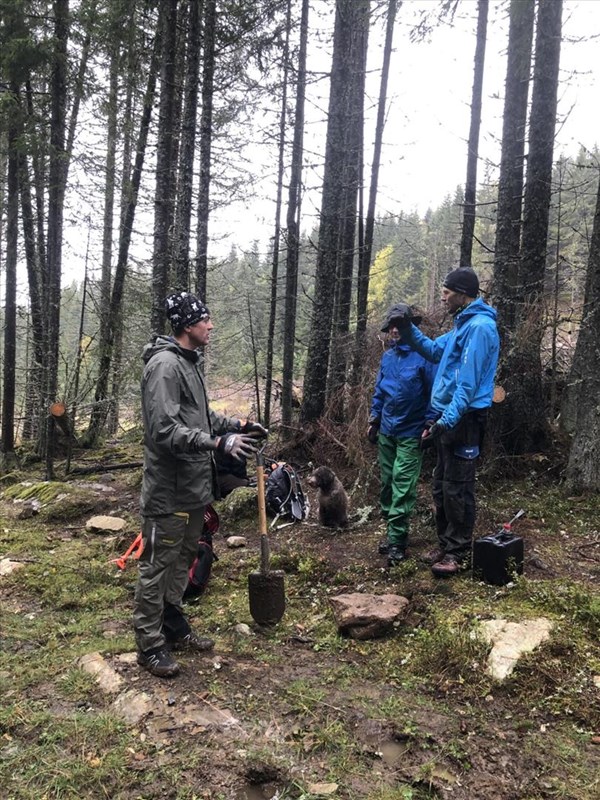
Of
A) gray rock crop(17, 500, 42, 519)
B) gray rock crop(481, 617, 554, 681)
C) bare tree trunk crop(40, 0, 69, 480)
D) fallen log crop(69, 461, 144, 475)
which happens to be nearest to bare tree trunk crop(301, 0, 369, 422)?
fallen log crop(69, 461, 144, 475)

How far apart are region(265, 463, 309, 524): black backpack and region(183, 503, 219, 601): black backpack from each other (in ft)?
5.61

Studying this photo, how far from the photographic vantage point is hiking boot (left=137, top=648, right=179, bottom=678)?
3.39 metres

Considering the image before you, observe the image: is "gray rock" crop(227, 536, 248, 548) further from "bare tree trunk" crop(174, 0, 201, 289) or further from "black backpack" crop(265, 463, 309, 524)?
"bare tree trunk" crop(174, 0, 201, 289)

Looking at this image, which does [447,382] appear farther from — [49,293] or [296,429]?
[49,293]

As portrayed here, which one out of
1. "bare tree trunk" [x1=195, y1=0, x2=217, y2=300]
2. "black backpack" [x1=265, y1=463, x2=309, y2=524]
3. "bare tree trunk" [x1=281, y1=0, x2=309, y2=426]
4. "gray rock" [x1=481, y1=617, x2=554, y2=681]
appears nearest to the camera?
"gray rock" [x1=481, y1=617, x2=554, y2=681]

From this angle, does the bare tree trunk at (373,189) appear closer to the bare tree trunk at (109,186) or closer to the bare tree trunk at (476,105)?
the bare tree trunk at (476,105)

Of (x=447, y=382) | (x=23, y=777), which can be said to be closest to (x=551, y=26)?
(x=447, y=382)

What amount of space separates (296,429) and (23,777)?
647cm

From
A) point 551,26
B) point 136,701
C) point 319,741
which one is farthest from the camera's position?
point 551,26

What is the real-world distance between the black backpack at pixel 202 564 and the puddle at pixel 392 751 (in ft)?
7.71

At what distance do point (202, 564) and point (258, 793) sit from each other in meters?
2.52

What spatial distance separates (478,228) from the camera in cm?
4234

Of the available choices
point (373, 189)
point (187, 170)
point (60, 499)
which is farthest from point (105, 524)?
point (373, 189)

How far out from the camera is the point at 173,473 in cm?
356
